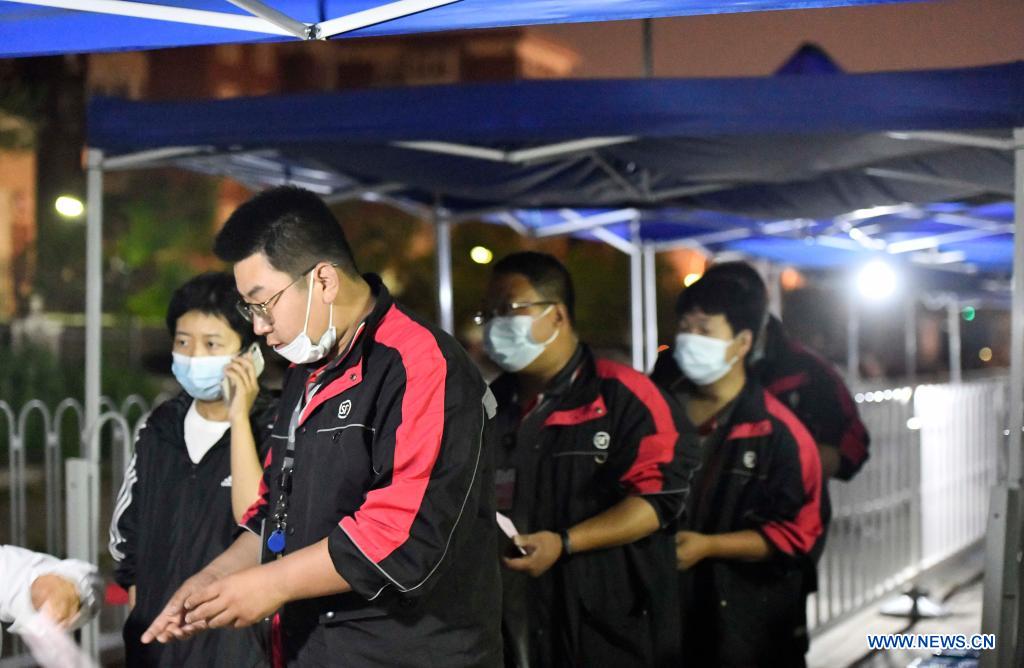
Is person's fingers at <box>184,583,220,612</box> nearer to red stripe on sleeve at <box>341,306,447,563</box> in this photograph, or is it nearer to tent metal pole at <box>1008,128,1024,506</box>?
red stripe on sleeve at <box>341,306,447,563</box>

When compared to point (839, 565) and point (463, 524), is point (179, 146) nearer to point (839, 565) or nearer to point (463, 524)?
point (463, 524)

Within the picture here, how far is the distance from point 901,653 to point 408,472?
238 inches

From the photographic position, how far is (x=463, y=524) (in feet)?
10.3

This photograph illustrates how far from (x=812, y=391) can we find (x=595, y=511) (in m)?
2.47

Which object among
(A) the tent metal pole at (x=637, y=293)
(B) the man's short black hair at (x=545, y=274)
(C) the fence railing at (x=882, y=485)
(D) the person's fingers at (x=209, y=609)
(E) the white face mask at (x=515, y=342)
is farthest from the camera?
(A) the tent metal pole at (x=637, y=293)

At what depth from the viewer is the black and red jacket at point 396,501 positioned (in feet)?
9.78

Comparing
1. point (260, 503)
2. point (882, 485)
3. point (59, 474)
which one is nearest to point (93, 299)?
point (59, 474)

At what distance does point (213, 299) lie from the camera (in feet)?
14.8

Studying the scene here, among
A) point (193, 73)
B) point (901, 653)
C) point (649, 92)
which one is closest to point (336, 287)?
point (649, 92)

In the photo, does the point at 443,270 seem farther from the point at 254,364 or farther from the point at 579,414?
the point at 254,364

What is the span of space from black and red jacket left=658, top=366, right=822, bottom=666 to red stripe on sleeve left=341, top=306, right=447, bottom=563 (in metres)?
2.40

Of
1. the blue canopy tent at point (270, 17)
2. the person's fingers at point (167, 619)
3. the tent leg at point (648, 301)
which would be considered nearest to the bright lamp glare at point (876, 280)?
the tent leg at point (648, 301)

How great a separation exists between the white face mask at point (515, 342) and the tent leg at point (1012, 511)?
6.64ft

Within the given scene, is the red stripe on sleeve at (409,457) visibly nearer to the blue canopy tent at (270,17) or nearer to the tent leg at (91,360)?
the blue canopy tent at (270,17)
